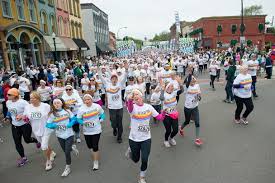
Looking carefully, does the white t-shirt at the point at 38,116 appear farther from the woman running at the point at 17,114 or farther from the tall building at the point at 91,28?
the tall building at the point at 91,28

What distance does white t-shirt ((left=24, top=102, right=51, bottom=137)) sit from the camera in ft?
18.0

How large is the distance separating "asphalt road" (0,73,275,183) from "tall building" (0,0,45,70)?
534 inches

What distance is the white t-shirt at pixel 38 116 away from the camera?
5484 mm

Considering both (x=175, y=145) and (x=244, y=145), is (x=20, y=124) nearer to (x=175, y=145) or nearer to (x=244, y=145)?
(x=175, y=145)

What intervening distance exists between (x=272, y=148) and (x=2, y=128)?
8583 mm

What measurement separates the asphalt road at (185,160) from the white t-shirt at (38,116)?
0.87 m

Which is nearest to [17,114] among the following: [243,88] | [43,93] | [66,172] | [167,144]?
[66,172]

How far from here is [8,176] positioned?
217 inches

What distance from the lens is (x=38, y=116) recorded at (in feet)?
18.0

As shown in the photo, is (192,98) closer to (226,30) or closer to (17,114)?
(17,114)

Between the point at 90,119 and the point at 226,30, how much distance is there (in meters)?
57.1

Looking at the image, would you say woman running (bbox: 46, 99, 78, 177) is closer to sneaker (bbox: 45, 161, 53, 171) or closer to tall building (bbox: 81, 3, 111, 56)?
sneaker (bbox: 45, 161, 53, 171)

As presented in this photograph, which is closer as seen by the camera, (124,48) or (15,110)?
(15,110)

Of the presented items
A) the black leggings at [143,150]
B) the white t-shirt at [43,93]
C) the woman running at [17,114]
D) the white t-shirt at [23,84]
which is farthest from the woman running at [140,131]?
the white t-shirt at [23,84]
